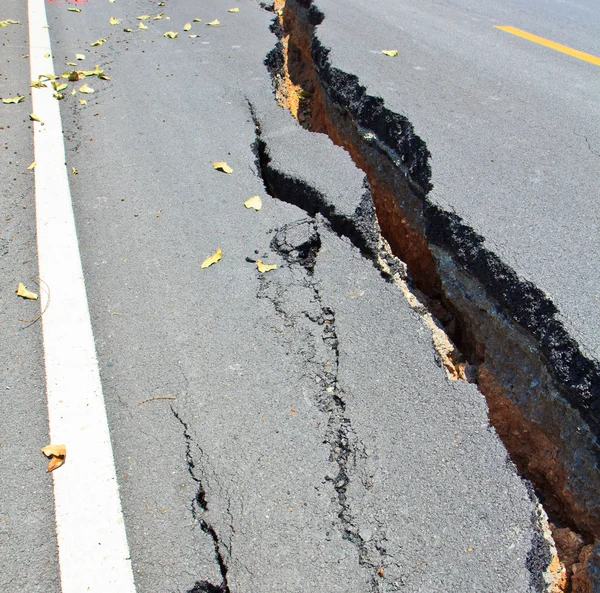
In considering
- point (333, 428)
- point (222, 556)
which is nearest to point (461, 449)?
point (333, 428)

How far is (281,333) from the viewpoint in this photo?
264 centimetres

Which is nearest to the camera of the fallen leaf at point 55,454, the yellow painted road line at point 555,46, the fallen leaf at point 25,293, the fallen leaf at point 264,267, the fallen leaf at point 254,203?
the fallen leaf at point 55,454

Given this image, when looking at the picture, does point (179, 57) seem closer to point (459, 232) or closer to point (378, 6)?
point (378, 6)

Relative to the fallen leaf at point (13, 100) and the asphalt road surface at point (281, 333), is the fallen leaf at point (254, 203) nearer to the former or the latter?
the asphalt road surface at point (281, 333)

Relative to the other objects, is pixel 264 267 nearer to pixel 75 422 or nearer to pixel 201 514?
pixel 75 422

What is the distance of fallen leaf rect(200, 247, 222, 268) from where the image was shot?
3054mm

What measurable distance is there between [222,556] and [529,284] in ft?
5.79

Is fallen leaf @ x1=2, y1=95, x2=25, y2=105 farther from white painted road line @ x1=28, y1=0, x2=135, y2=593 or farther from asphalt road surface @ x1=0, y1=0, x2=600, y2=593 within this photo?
white painted road line @ x1=28, y1=0, x2=135, y2=593

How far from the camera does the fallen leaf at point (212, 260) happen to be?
10.0 feet

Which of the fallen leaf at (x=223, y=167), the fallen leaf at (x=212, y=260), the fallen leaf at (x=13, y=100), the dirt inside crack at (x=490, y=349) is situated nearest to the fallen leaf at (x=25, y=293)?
the fallen leaf at (x=212, y=260)

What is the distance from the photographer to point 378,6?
6828mm

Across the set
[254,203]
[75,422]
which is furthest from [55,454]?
[254,203]

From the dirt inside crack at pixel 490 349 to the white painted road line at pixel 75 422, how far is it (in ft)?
5.21

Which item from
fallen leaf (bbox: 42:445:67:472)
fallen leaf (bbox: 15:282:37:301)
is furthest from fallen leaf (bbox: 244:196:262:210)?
fallen leaf (bbox: 42:445:67:472)
